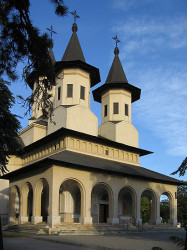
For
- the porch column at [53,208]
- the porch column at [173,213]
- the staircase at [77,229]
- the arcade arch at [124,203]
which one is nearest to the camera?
the staircase at [77,229]

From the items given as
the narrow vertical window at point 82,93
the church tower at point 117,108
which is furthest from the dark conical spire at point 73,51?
the church tower at point 117,108

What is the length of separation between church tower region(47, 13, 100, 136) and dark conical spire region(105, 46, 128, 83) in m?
3.57

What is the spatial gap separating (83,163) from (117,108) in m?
12.1

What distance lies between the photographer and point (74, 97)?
29.5m

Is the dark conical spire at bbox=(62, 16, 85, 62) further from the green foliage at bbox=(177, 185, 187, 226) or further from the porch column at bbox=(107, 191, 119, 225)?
the green foliage at bbox=(177, 185, 187, 226)

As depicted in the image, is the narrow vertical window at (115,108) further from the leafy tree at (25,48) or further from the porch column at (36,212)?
the leafy tree at (25,48)

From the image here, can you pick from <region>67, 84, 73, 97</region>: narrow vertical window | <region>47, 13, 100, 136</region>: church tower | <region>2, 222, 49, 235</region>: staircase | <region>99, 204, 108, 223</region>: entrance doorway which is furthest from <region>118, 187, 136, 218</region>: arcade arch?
<region>67, 84, 73, 97</region>: narrow vertical window

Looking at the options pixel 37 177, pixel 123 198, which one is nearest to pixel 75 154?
pixel 37 177

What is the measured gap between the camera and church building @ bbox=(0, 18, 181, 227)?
2222 cm

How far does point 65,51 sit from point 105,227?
63.9 ft

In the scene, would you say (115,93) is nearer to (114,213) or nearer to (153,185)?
(153,185)

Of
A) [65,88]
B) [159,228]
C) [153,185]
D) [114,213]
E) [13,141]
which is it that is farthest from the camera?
[65,88]

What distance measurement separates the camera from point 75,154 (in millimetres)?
24547

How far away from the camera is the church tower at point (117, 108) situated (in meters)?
32.1
